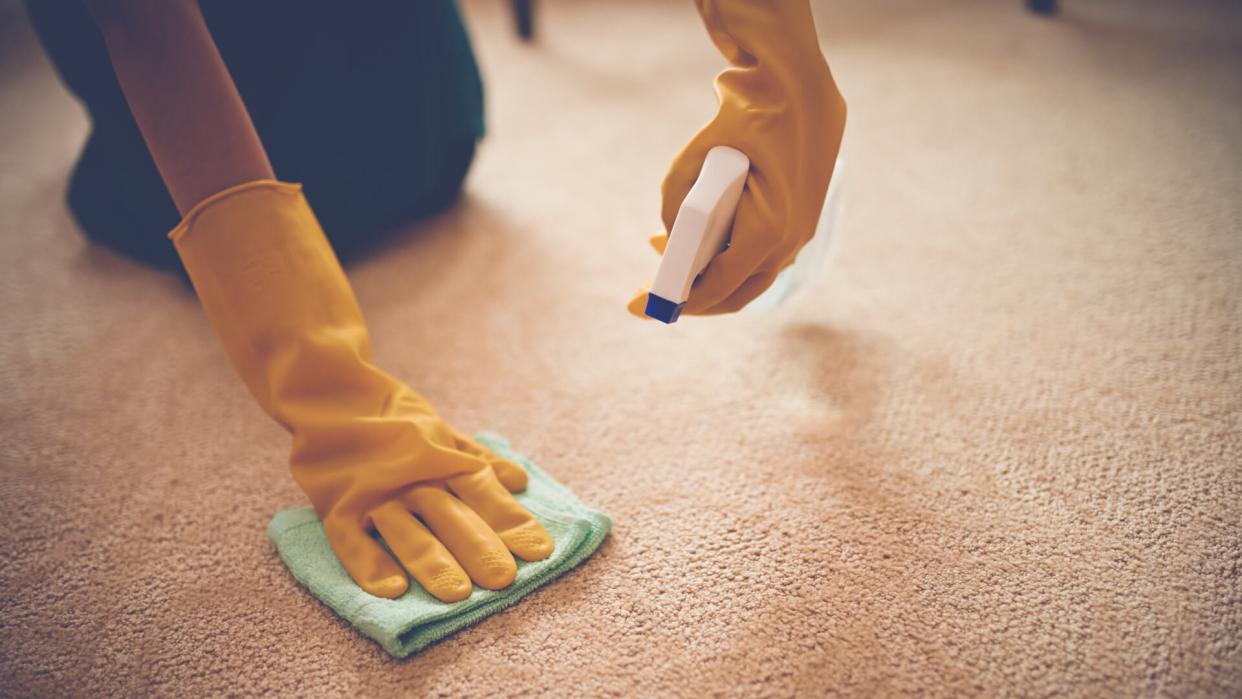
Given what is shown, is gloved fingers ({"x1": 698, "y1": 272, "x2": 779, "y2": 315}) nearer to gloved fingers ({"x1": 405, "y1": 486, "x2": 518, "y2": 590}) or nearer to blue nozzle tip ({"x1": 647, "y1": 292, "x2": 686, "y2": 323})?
blue nozzle tip ({"x1": 647, "y1": 292, "x2": 686, "y2": 323})

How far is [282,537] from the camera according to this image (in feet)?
2.02

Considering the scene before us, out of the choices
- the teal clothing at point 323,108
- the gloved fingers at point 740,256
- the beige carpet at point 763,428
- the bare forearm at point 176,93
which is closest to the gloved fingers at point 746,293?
the gloved fingers at point 740,256

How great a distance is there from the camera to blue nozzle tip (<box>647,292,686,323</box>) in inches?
21.3

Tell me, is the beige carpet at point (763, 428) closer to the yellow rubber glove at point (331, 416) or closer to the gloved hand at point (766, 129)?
the yellow rubber glove at point (331, 416)

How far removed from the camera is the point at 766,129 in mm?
537

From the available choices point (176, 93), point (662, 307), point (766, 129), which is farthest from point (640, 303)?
point (176, 93)

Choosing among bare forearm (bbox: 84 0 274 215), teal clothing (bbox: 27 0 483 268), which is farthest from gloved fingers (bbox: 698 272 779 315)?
teal clothing (bbox: 27 0 483 268)

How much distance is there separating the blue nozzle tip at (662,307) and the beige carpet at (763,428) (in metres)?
0.18

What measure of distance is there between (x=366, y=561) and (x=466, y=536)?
77 mm

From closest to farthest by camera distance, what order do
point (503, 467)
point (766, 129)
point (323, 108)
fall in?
point (766, 129), point (503, 467), point (323, 108)

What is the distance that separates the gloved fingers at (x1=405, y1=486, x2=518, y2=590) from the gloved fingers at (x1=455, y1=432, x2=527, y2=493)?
0.05 m

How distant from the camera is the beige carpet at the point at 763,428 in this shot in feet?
1.76

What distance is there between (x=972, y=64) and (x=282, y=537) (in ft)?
4.38

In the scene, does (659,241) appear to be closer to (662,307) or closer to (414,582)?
(662,307)
